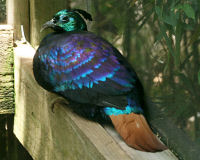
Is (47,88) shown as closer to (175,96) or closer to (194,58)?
(175,96)

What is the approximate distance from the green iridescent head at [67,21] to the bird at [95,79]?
136mm

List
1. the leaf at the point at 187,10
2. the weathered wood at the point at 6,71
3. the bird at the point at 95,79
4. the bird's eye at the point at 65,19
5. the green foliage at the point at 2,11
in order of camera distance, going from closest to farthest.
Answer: the bird at the point at 95,79
the leaf at the point at 187,10
the bird's eye at the point at 65,19
the weathered wood at the point at 6,71
the green foliage at the point at 2,11

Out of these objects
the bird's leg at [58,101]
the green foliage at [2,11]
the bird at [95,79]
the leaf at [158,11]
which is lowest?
the bird's leg at [58,101]

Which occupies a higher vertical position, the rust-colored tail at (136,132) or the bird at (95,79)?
the bird at (95,79)

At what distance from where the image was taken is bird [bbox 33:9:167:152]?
1.46m

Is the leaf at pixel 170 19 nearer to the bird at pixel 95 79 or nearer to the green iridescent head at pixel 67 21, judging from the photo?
the bird at pixel 95 79

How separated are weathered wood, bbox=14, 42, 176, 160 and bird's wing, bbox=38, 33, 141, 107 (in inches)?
3.6

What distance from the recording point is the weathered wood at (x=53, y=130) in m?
1.31

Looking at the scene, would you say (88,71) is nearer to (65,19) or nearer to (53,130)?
(53,130)

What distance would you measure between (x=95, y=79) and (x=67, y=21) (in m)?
0.43

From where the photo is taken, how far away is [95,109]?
5.05 ft

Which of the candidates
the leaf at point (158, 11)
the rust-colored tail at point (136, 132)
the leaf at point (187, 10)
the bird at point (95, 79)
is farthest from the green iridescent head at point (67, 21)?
the rust-colored tail at point (136, 132)

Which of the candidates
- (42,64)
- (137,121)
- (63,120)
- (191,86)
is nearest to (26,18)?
(42,64)

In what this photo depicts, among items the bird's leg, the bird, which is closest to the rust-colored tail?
the bird
